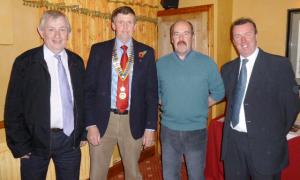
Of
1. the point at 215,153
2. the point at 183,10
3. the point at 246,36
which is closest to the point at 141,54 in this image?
the point at 246,36

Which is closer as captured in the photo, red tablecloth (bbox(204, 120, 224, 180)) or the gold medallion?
the gold medallion

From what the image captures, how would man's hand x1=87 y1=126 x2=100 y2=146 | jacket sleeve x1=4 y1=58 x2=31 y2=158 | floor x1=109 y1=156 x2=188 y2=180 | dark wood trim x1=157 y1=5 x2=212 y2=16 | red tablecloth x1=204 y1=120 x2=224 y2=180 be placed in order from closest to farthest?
jacket sleeve x1=4 y1=58 x2=31 y2=158
man's hand x1=87 y1=126 x2=100 y2=146
red tablecloth x1=204 y1=120 x2=224 y2=180
floor x1=109 y1=156 x2=188 y2=180
dark wood trim x1=157 y1=5 x2=212 y2=16

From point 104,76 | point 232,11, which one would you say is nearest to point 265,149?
point 104,76

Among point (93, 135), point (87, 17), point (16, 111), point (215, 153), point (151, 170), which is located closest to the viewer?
point (16, 111)

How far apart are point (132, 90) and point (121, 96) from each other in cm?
10

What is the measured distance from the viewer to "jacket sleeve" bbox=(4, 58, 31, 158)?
1881 mm

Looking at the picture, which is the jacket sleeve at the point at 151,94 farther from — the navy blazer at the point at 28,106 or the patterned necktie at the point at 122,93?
the navy blazer at the point at 28,106

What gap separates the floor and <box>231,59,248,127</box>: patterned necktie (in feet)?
5.46

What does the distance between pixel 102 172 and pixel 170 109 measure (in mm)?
747

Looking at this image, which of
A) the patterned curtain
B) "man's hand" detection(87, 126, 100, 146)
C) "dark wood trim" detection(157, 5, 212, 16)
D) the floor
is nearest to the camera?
"man's hand" detection(87, 126, 100, 146)

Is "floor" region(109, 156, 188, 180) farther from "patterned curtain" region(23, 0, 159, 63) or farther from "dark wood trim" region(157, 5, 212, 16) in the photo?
"dark wood trim" region(157, 5, 212, 16)

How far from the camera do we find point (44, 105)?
189 cm

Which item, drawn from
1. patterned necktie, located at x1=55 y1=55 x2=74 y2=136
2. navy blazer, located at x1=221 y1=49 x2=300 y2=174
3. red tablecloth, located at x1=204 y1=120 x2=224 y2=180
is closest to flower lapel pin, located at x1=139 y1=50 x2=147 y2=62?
patterned necktie, located at x1=55 y1=55 x2=74 y2=136

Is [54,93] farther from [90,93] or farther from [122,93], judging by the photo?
[122,93]
